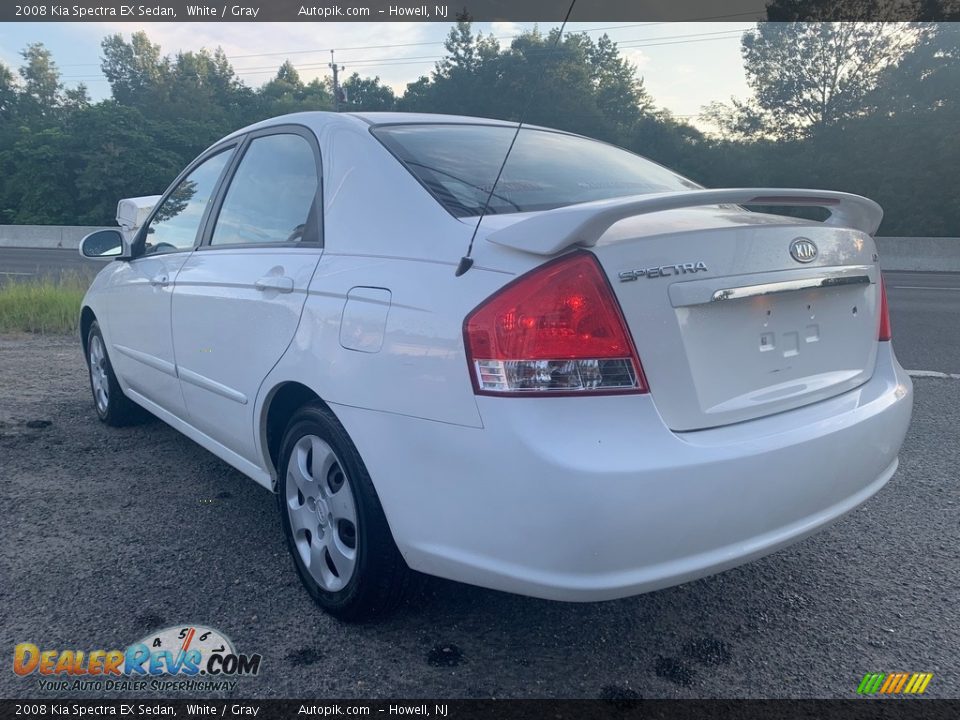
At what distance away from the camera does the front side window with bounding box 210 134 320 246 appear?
279 cm

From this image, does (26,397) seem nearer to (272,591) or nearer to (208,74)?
(272,591)

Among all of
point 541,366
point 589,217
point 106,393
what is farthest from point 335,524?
point 106,393

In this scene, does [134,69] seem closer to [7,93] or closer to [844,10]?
[7,93]

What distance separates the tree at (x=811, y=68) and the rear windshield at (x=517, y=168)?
0.43m

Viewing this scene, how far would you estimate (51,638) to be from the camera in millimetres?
2354

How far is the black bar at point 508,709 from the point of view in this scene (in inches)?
78.9

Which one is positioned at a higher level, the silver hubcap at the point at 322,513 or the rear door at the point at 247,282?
the rear door at the point at 247,282

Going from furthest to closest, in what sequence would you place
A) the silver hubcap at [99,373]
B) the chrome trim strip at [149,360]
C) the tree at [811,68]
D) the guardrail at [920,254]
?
1. the guardrail at [920,254]
2. the silver hubcap at [99,373]
3. the chrome trim strip at [149,360]
4. the tree at [811,68]

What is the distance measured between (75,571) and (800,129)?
10.4 feet

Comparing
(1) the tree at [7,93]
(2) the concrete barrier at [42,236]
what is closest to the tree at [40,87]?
(1) the tree at [7,93]

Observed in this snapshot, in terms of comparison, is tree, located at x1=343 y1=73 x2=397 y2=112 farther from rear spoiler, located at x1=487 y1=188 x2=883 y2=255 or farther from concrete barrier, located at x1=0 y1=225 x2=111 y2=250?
concrete barrier, located at x1=0 y1=225 x2=111 y2=250

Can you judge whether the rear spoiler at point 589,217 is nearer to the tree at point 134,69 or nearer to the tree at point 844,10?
the tree at point 844,10

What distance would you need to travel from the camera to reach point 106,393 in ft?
15.2

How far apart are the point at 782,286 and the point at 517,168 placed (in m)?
Result: 0.92
